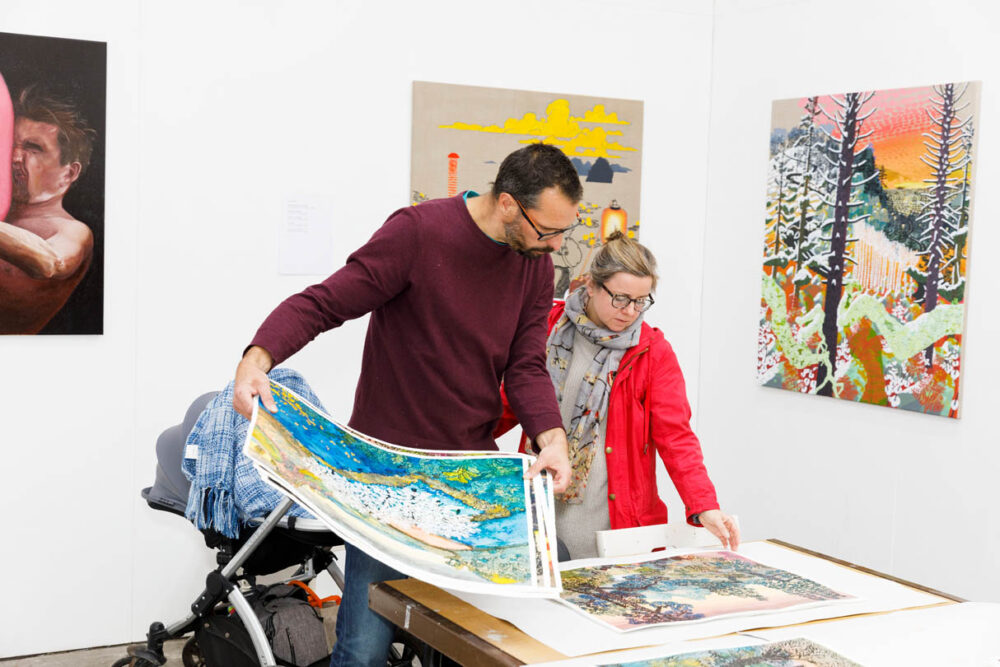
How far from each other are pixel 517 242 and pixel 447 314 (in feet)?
0.71

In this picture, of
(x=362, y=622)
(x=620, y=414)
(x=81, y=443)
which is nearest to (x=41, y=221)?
(x=81, y=443)

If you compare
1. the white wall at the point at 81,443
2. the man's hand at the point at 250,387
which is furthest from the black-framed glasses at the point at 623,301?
the white wall at the point at 81,443

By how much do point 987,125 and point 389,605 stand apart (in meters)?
2.63

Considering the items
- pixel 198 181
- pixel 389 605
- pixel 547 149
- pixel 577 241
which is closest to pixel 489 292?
pixel 547 149

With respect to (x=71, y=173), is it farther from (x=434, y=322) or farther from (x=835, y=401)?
(x=835, y=401)

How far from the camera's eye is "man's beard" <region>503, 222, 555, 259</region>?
216 cm

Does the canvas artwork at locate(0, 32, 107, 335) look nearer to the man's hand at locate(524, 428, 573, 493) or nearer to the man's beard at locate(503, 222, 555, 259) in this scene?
the man's beard at locate(503, 222, 555, 259)

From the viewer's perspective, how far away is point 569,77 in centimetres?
430

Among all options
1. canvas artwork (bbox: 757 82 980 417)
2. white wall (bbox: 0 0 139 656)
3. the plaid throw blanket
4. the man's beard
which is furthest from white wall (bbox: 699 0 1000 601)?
white wall (bbox: 0 0 139 656)

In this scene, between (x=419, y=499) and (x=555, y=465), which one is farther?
(x=555, y=465)

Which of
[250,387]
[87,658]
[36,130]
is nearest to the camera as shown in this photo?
[250,387]

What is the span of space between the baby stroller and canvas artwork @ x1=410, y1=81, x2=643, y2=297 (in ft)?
4.85

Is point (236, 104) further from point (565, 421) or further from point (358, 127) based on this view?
point (565, 421)

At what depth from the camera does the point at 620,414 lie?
8.38 ft
